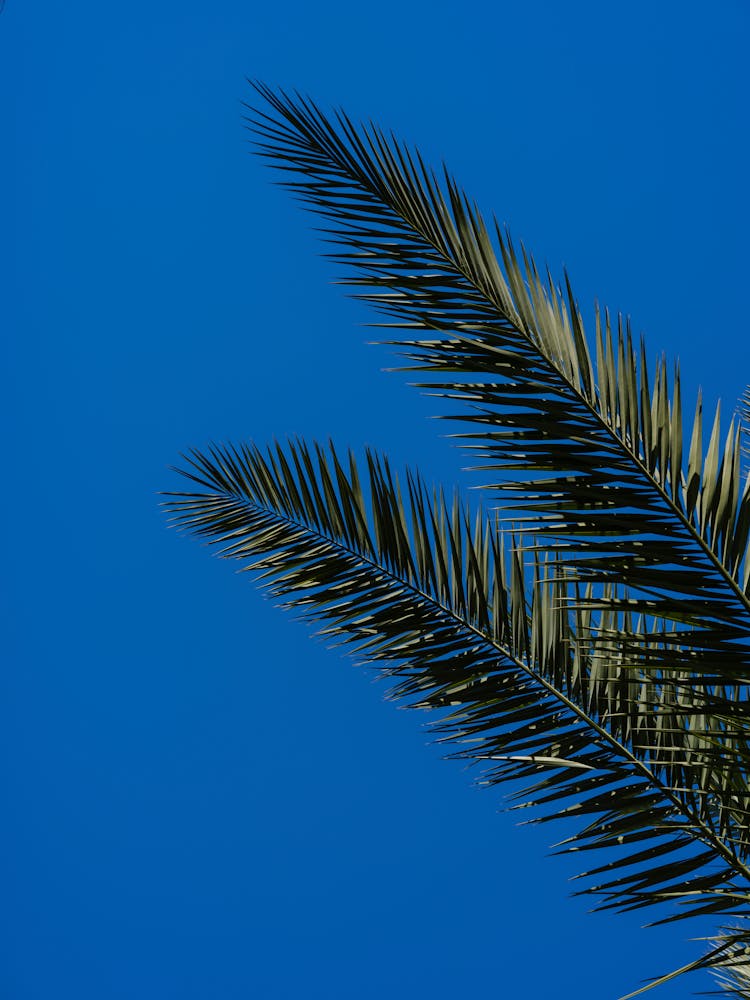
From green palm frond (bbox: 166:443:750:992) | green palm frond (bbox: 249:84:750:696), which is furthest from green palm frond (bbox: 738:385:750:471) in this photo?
green palm frond (bbox: 249:84:750:696)

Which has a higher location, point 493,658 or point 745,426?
point 745,426

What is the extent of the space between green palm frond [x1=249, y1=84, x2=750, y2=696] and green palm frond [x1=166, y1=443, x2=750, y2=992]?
0.51 metres

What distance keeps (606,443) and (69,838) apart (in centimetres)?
2012

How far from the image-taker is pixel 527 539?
3.55 metres

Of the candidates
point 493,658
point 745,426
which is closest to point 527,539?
point 493,658

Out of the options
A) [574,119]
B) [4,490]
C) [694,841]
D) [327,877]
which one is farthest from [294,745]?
[694,841]

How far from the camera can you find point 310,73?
21531mm

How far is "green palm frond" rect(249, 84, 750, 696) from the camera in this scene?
7.04ft

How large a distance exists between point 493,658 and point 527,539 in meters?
0.58

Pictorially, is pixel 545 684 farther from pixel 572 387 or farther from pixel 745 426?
pixel 745 426

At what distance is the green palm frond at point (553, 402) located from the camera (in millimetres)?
2145

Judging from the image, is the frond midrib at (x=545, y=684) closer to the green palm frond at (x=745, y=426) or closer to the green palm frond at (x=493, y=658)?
the green palm frond at (x=493, y=658)

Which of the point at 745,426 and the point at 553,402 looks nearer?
the point at 553,402

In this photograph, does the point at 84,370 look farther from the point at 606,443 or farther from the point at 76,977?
the point at 606,443
